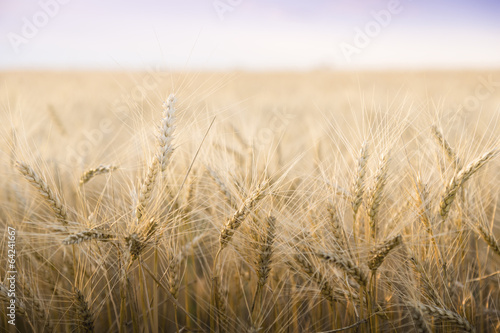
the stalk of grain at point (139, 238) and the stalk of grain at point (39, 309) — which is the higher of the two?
the stalk of grain at point (139, 238)

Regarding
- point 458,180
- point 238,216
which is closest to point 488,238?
point 458,180

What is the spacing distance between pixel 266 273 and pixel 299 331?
25.2 inches

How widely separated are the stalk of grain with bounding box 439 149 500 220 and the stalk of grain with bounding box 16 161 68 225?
1553 millimetres

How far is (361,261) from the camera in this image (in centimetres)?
138

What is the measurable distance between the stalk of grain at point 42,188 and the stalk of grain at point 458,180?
1553 mm

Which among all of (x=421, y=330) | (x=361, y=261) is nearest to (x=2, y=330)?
(x=361, y=261)

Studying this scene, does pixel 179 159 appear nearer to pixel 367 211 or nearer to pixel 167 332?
pixel 167 332

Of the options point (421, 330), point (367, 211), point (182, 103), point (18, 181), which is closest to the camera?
point (421, 330)

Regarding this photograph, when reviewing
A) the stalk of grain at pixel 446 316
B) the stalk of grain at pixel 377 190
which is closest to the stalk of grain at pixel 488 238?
the stalk of grain at pixel 446 316

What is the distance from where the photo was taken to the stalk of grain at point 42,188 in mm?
1304

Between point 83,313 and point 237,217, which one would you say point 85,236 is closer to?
point 83,313

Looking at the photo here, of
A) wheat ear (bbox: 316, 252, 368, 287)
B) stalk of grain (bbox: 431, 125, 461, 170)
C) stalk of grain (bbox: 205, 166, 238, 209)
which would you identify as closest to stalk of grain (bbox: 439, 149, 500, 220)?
stalk of grain (bbox: 431, 125, 461, 170)

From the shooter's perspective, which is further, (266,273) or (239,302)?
(239,302)

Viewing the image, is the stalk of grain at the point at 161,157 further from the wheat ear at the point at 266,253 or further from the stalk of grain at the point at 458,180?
the stalk of grain at the point at 458,180
